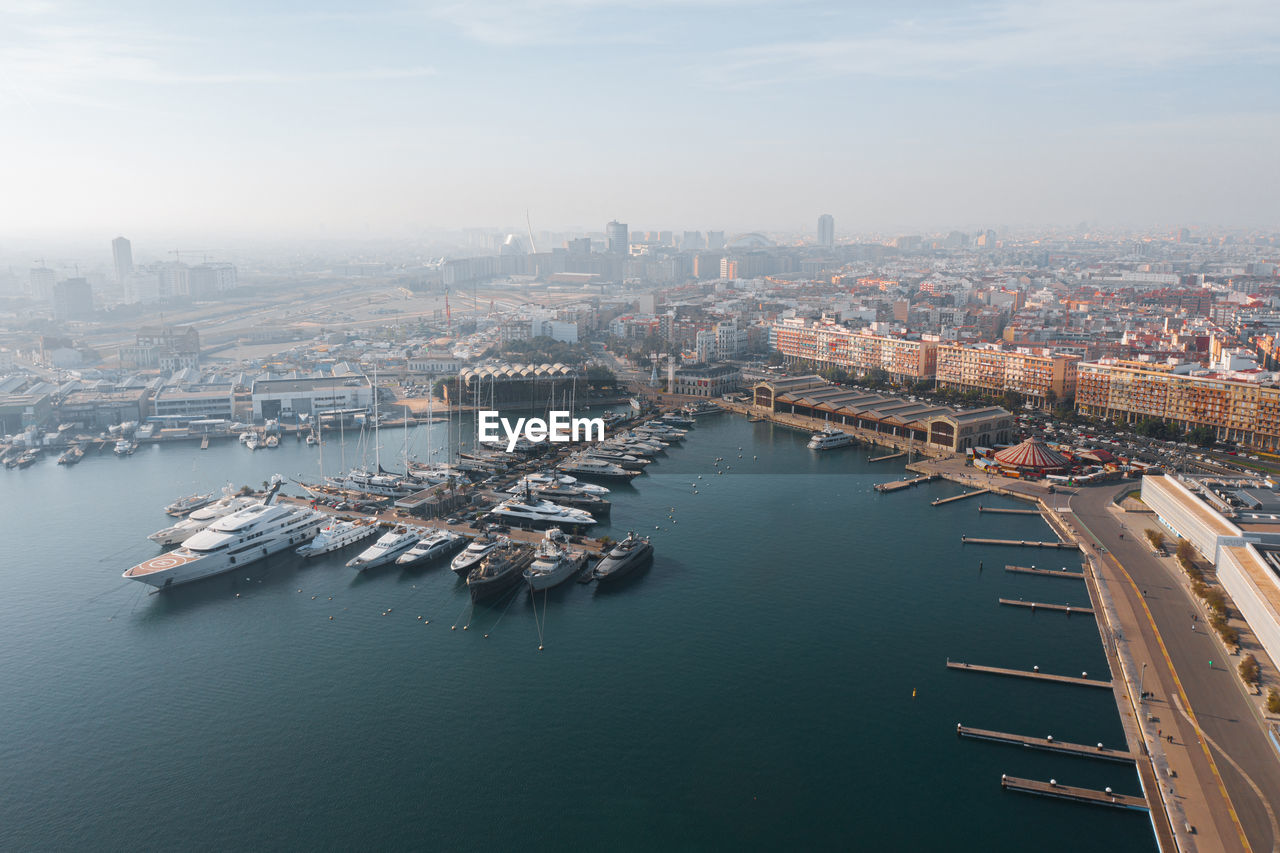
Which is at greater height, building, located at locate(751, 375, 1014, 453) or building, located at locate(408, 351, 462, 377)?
building, located at locate(408, 351, 462, 377)

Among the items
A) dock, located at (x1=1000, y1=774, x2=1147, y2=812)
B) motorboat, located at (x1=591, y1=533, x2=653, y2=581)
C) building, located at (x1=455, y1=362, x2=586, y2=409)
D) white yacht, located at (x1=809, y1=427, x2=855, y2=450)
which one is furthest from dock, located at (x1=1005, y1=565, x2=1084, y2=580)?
building, located at (x1=455, y1=362, x2=586, y2=409)

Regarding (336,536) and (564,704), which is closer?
(564,704)

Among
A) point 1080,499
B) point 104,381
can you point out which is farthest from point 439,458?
point 104,381

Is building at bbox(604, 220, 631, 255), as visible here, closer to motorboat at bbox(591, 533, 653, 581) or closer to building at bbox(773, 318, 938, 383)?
building at bbox(773, 318, 938, 383)

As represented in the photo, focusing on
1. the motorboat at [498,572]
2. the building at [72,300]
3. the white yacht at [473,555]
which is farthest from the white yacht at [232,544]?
the building at [72,300]

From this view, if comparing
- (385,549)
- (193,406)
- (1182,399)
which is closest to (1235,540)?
(1182,399)

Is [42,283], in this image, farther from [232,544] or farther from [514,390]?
[232,544]

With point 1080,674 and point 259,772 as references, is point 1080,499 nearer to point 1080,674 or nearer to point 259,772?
point 1080,674
